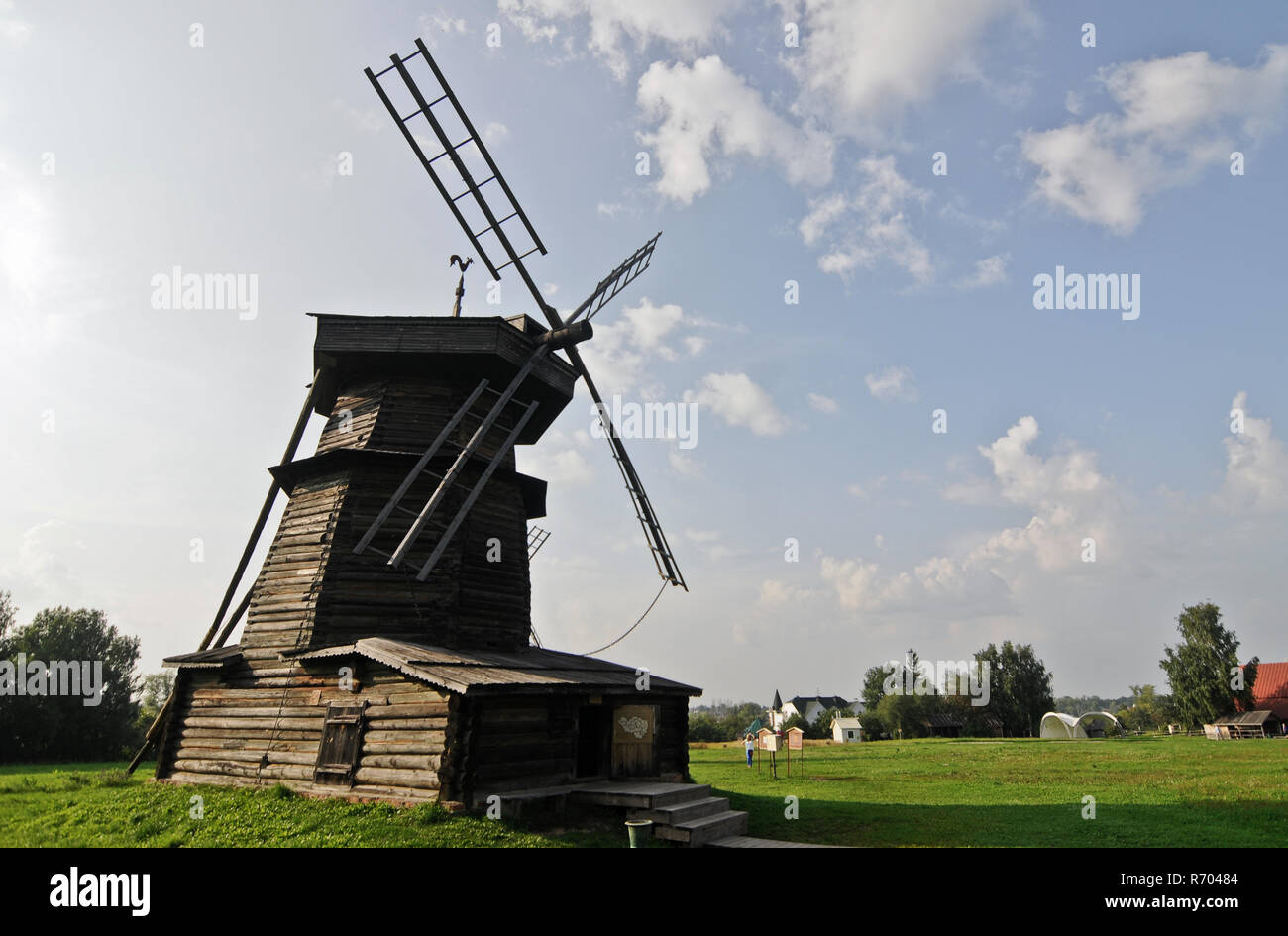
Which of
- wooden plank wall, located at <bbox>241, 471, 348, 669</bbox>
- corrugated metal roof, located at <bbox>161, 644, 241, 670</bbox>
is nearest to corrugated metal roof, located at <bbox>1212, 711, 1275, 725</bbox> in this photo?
wooden plank wall, located at <bbox>241, 471, 348, 669</bbox>

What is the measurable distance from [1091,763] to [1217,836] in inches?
774

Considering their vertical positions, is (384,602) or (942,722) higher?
(384,602)

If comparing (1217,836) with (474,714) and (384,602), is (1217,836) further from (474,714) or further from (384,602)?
(384,602)

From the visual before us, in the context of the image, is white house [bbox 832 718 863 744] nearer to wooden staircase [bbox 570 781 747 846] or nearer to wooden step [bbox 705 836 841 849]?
wooden staircase [bbox 570 781 747 846]

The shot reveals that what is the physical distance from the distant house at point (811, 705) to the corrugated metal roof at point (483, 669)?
87.6 metres

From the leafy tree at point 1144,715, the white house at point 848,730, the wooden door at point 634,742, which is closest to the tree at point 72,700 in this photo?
the wooden door at point 634,742

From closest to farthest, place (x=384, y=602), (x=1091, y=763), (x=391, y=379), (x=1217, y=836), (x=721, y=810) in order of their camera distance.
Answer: (x=1217, y=836) < (x=721, y=810) < (x=384, y=602) < (x=391, y=379) < (x=1091, y=763)

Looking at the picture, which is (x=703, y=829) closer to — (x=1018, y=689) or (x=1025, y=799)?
(x=1025, y=799)

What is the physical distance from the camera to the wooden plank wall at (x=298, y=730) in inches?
503

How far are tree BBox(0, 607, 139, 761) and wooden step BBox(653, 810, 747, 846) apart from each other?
44226mm

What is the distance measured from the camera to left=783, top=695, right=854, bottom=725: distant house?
99.1 meters

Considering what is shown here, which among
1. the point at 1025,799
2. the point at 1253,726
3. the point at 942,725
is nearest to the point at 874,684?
the point at 942,725
